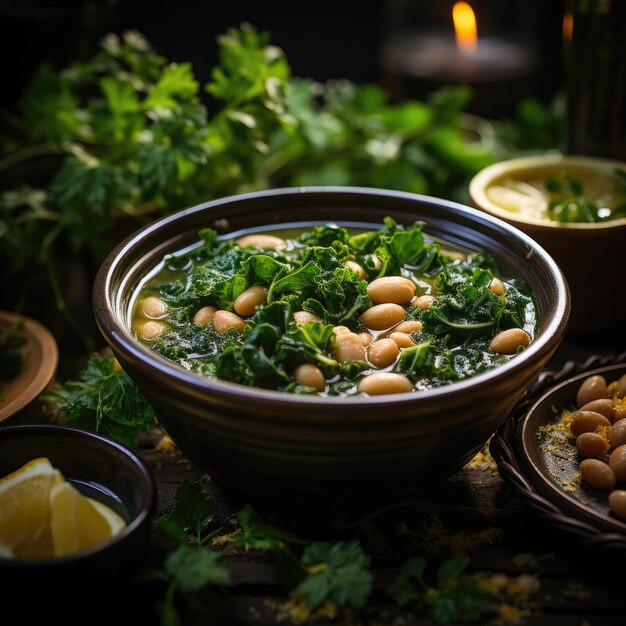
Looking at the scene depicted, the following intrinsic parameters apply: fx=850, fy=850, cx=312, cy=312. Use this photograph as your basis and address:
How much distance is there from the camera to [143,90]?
3131 millimetres

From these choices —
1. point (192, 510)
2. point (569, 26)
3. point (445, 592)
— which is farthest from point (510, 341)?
A: point (569, 26)

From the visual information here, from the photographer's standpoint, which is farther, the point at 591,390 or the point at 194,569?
the point at 591,390

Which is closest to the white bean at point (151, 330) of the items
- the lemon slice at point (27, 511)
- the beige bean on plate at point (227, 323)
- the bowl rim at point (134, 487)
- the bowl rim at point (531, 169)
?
the beige bean on plate at point (227, 323)

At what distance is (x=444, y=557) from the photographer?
1.89 meters

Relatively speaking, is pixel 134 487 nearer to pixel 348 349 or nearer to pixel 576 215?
pixel 348 349

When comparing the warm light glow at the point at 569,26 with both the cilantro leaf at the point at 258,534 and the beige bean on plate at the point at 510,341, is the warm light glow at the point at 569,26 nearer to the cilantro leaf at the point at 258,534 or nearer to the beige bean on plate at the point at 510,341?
the beige bean on plate at the point at 510,341

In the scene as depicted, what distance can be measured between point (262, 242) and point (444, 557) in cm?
100

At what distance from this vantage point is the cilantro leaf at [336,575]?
66.7 inches

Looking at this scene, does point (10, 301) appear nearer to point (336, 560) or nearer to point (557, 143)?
point (336, 560)

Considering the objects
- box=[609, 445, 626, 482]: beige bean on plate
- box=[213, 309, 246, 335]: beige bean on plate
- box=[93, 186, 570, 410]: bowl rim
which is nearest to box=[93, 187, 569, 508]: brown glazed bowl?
box=[93, 186, 570, 410]: bowl rim

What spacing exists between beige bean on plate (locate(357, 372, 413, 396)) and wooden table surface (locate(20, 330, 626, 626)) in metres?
0.32

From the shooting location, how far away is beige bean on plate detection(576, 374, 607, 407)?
7.37 ft

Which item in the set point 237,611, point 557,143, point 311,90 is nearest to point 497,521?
point 237,611

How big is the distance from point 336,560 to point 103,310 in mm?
755
